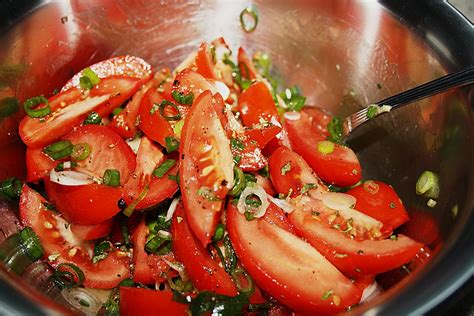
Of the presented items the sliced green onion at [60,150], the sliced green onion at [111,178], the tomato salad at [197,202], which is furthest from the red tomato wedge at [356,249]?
the sliced green onion at [60,150]

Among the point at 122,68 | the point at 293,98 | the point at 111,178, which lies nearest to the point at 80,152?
the point at 111,178

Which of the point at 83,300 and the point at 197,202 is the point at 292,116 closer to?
the point at 197,202

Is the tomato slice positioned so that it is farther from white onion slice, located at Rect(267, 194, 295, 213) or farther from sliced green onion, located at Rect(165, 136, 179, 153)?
sliced green onion, located at Rect(165, 136, 179, 153)

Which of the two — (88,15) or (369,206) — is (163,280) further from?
(88,15)

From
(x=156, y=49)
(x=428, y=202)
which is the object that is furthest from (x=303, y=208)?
(x=156, y=49)

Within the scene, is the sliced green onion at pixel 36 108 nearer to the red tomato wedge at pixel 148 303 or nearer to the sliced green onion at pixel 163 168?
the sliced green onion at pixel 163 168
